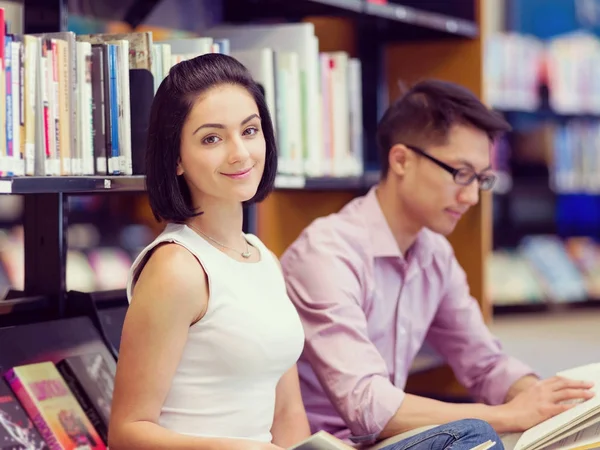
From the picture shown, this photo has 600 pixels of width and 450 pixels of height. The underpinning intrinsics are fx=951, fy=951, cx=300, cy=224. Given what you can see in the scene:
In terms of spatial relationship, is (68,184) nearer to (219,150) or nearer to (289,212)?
(219,150)

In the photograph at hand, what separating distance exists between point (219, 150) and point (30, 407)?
2.14 ft

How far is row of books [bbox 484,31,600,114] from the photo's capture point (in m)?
5.04

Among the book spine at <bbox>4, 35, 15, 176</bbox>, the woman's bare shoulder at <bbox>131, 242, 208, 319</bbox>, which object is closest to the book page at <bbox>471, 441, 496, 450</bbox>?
the woman's bare shoulder at <bbox>131, 242, 208, 319</bbox>

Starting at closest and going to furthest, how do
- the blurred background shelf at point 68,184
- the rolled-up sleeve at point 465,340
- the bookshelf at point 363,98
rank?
1. the blurred background shelf at point 68,184
2. the bookshelf at point 363,98
3. the rolled-up sleeve at point 465,340

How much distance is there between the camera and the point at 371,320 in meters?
2.14

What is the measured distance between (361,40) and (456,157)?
4.27ft

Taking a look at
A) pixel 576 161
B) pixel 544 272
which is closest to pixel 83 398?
pixel 544 272

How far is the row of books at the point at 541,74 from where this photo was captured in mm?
5035

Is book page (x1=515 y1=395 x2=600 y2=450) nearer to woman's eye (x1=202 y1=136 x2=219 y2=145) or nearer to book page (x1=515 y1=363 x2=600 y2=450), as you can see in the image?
book page (x1=515 y1=363 x2=600 y2=450)

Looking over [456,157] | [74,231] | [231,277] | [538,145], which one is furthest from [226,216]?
[538,145]

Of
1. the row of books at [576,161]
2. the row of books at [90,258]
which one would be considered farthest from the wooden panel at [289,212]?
the row of books at [576,161]

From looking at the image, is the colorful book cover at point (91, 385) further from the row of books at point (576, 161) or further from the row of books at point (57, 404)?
the row of books at point (576, 161)

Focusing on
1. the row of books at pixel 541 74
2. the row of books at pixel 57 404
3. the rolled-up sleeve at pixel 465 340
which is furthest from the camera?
the row of books at pixel 541 74

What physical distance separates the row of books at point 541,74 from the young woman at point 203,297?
3.64 meters
